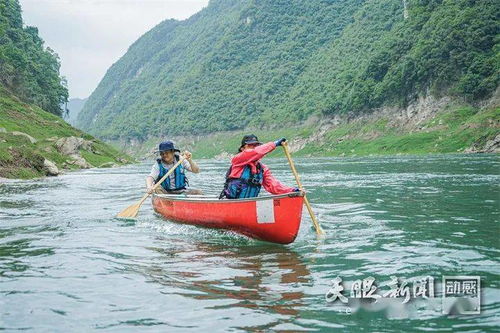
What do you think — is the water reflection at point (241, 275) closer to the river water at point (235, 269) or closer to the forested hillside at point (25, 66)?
the river water at point (235, 269)

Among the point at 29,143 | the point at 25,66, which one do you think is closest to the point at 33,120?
the point at 29,143

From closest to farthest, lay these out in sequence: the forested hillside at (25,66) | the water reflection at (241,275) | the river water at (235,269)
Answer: the river water at (235,269), the water reflection at (241,275), the forested hillside at (25,66)

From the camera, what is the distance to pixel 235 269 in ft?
30.4

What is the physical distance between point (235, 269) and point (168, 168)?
8737 millimetres

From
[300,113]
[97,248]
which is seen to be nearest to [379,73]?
[300,113]

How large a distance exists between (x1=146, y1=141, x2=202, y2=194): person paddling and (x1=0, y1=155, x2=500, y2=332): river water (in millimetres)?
1394

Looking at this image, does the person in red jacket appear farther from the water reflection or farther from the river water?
the water reflection

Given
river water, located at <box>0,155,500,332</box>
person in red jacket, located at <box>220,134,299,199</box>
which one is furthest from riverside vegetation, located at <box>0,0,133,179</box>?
person in red jacket, located at <box>220,134,299,199</box>

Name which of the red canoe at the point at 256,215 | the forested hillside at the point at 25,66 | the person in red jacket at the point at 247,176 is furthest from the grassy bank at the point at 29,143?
the person in red jacket at the point at 247,176

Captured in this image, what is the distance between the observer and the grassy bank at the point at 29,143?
123 ft

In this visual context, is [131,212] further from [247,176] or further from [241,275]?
[241,275]

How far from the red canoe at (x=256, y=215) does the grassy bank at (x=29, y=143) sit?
2570 cm

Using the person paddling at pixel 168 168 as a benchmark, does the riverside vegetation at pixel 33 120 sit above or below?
above

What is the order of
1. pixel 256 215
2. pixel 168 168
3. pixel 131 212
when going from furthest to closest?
pixel 168 168 < pixel 131 212 < pixel 256 215
